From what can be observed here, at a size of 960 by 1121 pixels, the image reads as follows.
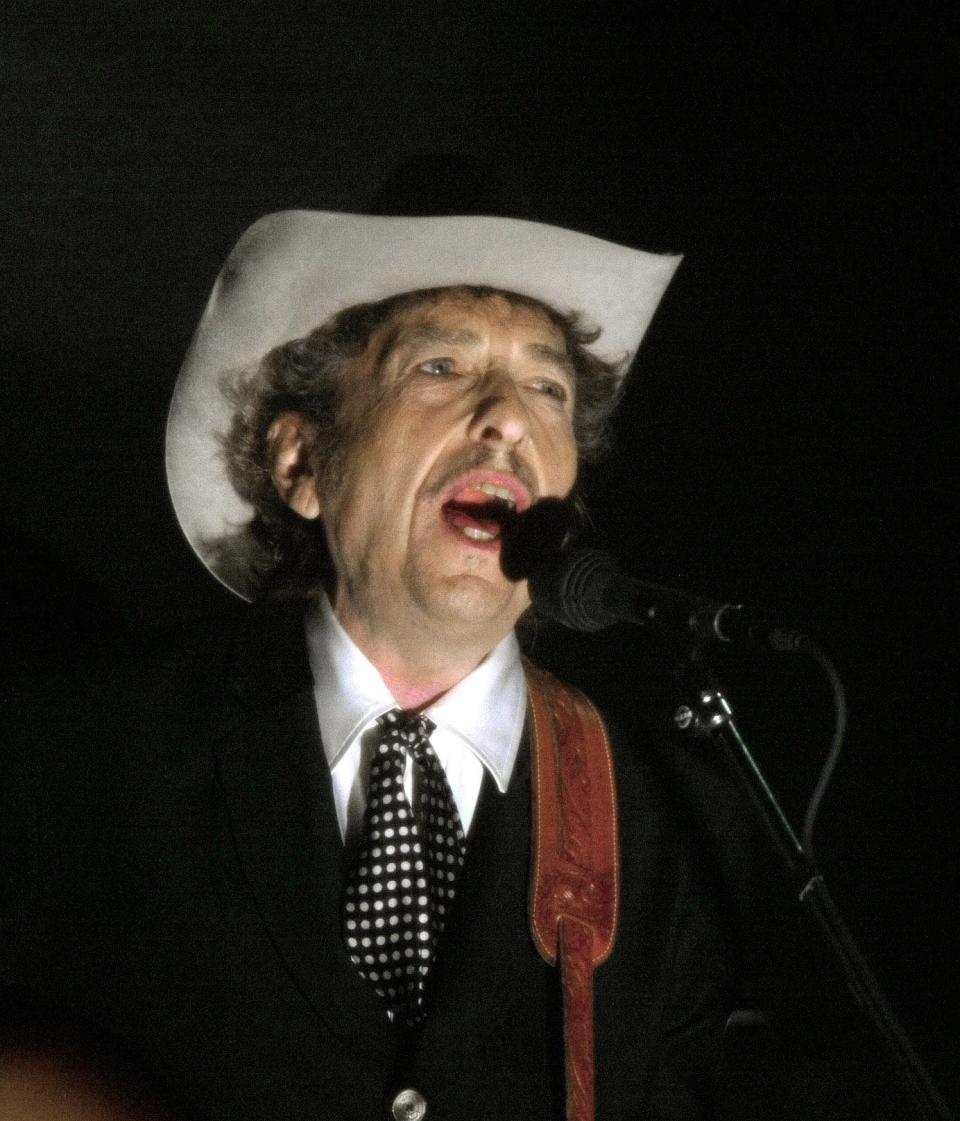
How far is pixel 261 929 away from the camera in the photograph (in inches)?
74.0

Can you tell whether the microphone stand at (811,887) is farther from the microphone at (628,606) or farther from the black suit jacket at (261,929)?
the black suit jacket at (261,929)

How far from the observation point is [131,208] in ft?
7.14

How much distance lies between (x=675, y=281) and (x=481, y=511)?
0.73m

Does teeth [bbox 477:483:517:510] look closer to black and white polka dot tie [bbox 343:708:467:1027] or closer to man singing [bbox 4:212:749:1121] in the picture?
man singing [bbox 4:212:749:1121]

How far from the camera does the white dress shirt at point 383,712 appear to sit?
2.07m

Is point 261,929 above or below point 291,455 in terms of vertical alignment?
below

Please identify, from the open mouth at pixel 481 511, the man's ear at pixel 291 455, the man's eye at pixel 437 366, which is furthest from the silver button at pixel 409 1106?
the man's eye at pixel 437 366

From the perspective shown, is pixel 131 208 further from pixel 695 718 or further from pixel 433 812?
pixel 695 718

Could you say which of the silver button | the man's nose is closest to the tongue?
the man's nose

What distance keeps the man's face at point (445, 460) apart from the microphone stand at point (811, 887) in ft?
2.03

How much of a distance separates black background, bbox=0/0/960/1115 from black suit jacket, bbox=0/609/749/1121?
27 centimetres

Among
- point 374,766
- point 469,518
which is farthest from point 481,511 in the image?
point 374,766

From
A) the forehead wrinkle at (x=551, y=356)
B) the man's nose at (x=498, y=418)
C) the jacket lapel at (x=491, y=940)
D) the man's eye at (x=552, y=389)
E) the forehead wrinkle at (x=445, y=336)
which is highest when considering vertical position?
the forehead wrinkle at (x=445, y=336)

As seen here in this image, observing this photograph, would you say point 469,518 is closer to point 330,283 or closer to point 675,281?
point 330,283
